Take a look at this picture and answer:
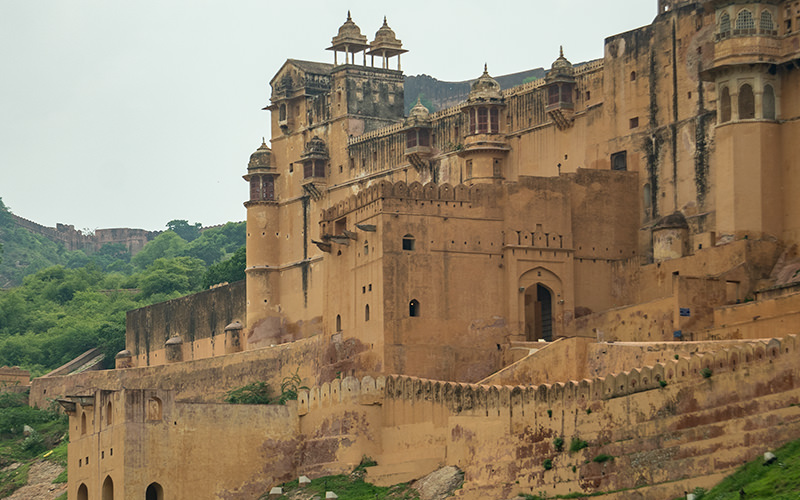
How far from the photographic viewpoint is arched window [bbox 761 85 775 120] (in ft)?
135

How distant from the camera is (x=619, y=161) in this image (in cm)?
4628

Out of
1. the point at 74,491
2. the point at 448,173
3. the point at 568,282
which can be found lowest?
the point at 74,491

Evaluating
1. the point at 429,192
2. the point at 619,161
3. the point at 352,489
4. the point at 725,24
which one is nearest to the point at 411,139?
the point at 619,161

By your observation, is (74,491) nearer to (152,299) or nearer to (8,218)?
(152,299)

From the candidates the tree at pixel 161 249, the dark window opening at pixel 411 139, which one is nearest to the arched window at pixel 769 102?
the dark window opening at pixel 411 139

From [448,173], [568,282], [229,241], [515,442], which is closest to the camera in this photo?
[515,442]

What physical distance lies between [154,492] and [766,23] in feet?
59.1

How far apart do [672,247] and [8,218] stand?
75.0m

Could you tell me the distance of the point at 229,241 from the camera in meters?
107

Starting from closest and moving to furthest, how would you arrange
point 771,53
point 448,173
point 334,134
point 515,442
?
point 515,442 < point 771,53 < point 448,173 < point 334,134

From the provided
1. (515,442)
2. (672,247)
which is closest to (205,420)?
(515,442)

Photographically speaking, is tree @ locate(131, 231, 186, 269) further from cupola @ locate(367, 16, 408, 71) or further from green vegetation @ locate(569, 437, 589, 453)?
green vegetation @ locate(569, 437, 589, 453)

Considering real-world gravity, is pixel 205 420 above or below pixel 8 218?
below

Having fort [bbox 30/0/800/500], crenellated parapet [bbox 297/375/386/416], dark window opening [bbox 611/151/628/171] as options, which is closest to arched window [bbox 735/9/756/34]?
fort [bbox 30/0/800/500]
